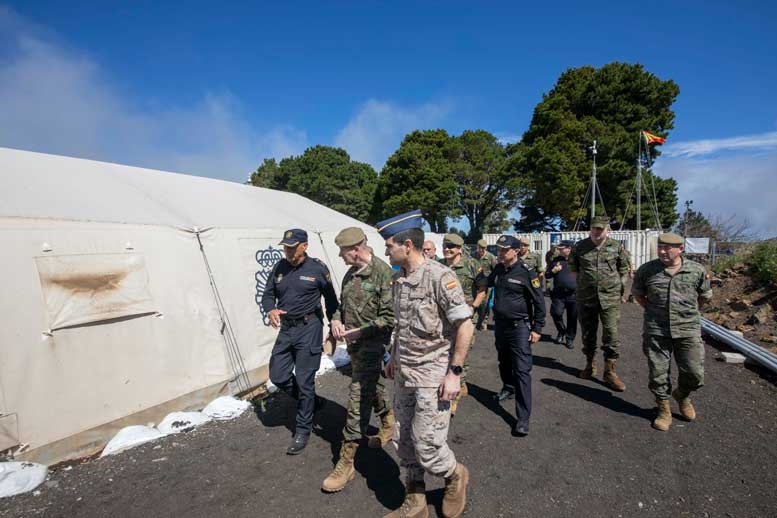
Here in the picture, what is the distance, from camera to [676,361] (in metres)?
3.52

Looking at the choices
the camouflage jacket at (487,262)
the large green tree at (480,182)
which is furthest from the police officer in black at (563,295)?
the large green tree at (480,182)

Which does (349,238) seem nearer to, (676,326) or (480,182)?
(676,326)

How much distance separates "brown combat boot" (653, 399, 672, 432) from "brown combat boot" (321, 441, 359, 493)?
2880 mm

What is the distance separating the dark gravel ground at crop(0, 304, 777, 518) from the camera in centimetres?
263

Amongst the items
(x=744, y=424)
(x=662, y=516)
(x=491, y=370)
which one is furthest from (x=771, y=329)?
(x=662, y=516)

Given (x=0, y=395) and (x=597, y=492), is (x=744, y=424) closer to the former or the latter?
(x=597, y=492)

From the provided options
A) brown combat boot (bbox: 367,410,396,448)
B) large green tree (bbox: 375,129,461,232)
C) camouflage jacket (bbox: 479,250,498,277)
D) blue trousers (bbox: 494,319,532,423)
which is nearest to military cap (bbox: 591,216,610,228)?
blue trousers (bbox: 494,319,532,423)

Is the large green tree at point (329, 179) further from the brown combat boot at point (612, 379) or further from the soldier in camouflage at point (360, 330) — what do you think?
the soldier in camouflage at point (360, 330)

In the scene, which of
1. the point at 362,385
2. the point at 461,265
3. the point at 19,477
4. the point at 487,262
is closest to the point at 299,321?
the point at 362,385

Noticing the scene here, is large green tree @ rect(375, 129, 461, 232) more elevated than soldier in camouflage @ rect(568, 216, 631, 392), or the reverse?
large green tree @ rect(375, 129, 461, 232)

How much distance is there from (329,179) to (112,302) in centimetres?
2872

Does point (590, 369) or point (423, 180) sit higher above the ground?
point (423, 180)

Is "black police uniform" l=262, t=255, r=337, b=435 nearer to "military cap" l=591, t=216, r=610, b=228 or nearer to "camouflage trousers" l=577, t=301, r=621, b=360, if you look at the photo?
"camouflage trousers" l=577, t=301, r=621, b=360

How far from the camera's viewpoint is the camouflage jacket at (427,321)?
2254 millimetres
